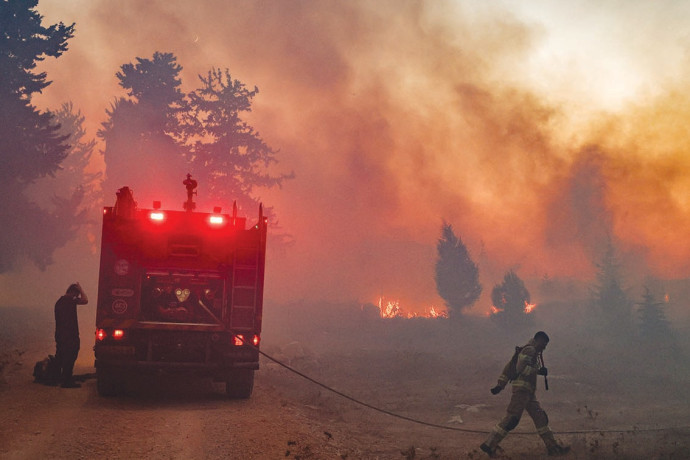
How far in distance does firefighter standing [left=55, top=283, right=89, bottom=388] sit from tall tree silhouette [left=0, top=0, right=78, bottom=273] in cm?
1964

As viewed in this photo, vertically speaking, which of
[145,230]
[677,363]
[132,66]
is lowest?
[677,363]

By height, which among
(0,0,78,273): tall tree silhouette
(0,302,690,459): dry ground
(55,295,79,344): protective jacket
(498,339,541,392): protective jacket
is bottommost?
(0,302,690,459): dry ground

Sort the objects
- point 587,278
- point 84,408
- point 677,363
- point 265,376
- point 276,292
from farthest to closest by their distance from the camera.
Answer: point 587,278 < point 276,292 < point 677,363 < point 265,376 < point 84,408

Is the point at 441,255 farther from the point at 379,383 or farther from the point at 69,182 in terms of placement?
the point at 69,182

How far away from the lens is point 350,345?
39.6m

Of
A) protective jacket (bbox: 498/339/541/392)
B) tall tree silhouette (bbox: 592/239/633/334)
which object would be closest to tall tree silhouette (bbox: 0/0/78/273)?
protective jacket (bbox: 498/339/541/392)

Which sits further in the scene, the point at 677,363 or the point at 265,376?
the point at 677,363

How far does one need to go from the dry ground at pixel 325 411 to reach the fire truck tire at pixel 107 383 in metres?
0.20

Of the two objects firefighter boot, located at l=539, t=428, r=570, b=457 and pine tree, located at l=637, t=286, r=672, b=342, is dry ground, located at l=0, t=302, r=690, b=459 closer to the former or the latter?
firefighter boot, located at l=539, t=428, r=570, b=457

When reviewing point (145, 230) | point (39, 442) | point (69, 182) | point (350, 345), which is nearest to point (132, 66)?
point (69, 182)

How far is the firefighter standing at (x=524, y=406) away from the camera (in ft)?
31.6

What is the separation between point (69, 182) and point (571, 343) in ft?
183

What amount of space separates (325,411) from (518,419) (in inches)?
251

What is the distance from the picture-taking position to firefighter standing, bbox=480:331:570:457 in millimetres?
9617
